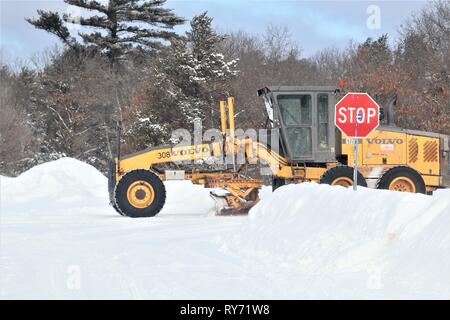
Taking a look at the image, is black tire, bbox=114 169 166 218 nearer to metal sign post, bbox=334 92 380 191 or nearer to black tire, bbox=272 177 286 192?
black tire, bbox=272 177 286 192

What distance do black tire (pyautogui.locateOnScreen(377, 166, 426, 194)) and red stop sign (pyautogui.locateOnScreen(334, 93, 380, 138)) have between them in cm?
356

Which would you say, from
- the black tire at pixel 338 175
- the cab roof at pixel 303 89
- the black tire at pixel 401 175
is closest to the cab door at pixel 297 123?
the cab roof at pixel 303 89

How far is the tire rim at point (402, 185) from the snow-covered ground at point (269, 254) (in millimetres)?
5007

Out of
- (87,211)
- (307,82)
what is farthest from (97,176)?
(307,82)

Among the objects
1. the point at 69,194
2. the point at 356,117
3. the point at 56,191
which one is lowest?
the point at 69,194

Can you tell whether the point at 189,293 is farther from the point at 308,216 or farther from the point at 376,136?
the point at 376,136

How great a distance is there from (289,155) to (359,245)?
9.59 meters

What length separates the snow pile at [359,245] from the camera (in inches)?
284

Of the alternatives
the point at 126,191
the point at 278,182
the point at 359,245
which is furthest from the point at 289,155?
the point at 359,245

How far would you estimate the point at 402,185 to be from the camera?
17.5 meters

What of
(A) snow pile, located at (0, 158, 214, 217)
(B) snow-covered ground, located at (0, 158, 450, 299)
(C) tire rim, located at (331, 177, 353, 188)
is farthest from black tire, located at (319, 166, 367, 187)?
(A) snow pile, located at (0, 158, 214, 217)

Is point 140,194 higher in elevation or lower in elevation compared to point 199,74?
lower

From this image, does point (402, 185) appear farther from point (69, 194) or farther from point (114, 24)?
point (114, 24)

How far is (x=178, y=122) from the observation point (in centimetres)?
3738
